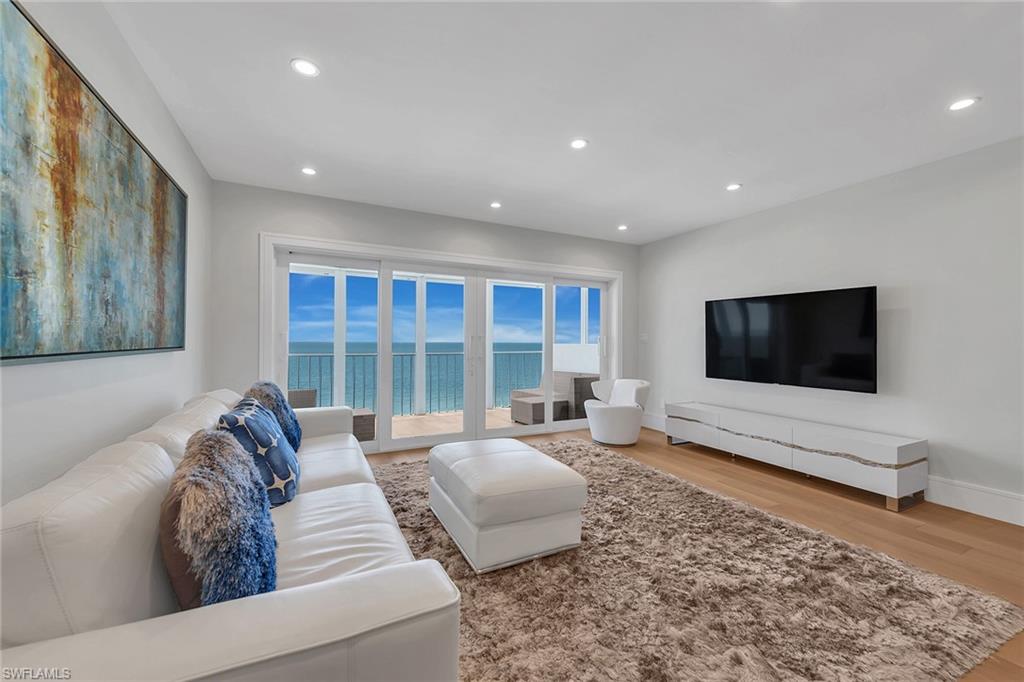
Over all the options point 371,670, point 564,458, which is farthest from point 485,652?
point 564,458

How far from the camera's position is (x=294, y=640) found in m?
0.78

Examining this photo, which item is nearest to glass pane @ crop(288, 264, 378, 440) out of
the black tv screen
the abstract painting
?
the abstract painting

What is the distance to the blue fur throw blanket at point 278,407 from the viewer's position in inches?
93.4

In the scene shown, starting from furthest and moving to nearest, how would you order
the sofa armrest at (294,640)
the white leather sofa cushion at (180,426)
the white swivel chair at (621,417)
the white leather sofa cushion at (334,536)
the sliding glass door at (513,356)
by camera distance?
1. the sliding glass door at (513,356)
2. the white swivel chair at (621,417)
3. the white leather sofa cushion at (180,426)
4. the white leather sofa cushion at (334,536)
5. the sofa armrest at (294,640)

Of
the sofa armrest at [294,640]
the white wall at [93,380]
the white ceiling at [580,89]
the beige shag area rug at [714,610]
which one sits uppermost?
the white ceiling at [580,89]

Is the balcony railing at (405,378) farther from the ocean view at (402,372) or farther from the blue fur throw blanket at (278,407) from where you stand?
the blue fur throw blanket at (278,407)

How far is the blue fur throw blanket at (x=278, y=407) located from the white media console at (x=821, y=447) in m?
3.71

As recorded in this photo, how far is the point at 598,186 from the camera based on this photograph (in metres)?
3.52

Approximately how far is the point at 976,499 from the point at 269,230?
18.7 ft

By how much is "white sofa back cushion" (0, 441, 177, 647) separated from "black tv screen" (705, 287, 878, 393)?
430cm

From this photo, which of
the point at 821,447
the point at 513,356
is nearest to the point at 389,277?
the point at 513,356

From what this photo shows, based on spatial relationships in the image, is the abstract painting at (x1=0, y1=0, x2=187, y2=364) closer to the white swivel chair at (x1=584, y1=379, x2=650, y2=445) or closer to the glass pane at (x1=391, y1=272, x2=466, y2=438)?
the glass pane at (x1=391, y1=272, x2=466, y2=438)

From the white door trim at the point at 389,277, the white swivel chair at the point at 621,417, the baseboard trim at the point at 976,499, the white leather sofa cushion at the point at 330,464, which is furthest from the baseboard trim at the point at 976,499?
the white leather sofa cushion at the point at 330,464

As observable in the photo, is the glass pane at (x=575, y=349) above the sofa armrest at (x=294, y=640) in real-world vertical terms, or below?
above
